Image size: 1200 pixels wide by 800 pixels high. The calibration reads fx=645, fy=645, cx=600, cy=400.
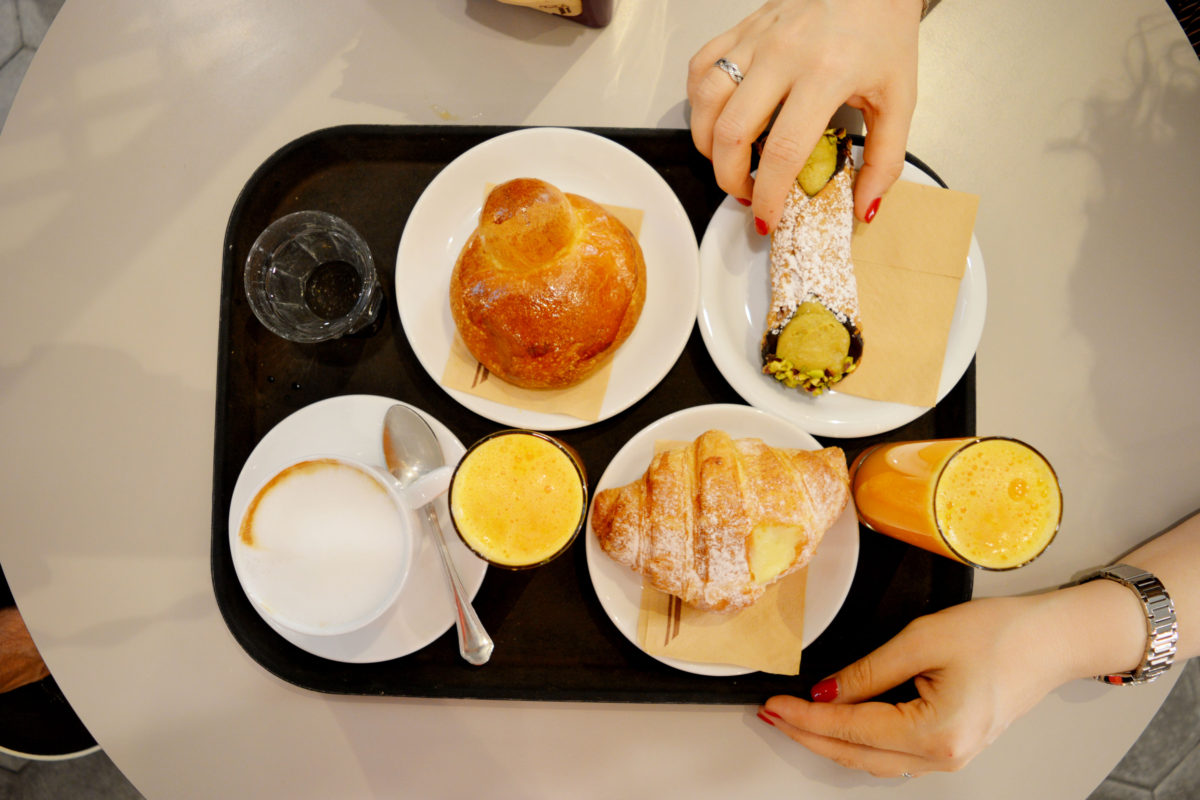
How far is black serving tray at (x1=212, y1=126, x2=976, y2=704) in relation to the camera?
1.19m

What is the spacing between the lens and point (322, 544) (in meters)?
0.98

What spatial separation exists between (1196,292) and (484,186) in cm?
139

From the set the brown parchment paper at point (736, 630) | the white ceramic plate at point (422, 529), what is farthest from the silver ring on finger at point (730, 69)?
the white ceramic plate at point (422, 529)

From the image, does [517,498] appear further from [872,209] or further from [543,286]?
[872,209]

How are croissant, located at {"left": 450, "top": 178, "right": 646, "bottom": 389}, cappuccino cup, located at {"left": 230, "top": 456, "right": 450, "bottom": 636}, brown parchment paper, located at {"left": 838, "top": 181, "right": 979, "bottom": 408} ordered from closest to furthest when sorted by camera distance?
1. cappuccino cup, located at {"left": 230, "top": 456, "right": 450, "bottom": 636}
2. croissant, located at {"left": 450, "top": 178, "right": 646, "bottom": 389}
3. brown parchment paper, located at {"left": 838, "top": 181, "right": 979, "bottom": 408}

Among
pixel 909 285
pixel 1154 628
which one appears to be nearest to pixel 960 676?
pixel 1154 628

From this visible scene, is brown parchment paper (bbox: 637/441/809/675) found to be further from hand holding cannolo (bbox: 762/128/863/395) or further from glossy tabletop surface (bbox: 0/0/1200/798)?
hand holding cannolo (bbox: 762/128/863/395)

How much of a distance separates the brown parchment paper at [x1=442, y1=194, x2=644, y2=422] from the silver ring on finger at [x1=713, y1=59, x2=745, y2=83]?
Result: 1.77ft

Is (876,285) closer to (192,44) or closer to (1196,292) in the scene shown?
(1196,292)

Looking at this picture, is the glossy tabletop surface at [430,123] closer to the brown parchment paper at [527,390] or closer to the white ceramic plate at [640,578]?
the white ceramic plate at [640,578]

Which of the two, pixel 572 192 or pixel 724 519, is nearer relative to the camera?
pixel 724 519

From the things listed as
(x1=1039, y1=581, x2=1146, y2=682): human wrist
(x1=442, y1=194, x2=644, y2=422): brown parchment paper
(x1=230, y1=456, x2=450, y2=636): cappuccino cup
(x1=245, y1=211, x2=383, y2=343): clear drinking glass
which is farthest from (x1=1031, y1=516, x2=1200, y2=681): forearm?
(x1=245, y1=211, x2=383, y2=343): clear drinking glass

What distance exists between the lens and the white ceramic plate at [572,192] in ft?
3.88

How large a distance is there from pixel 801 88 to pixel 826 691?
3.43 feet
